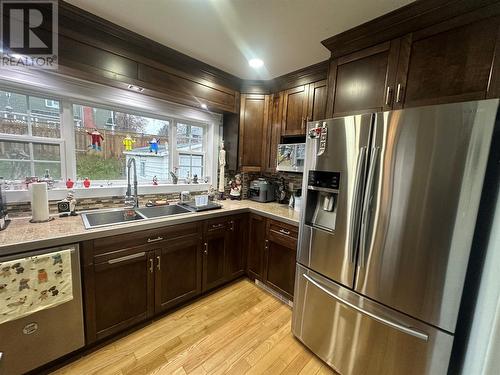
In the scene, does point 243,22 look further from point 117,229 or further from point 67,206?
point 67,206

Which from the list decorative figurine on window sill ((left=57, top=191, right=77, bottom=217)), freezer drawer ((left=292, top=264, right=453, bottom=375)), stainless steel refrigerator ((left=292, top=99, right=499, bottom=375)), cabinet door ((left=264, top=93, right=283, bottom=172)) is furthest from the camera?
cabinet door ((left=264, top=93, right=283, bottom=172))

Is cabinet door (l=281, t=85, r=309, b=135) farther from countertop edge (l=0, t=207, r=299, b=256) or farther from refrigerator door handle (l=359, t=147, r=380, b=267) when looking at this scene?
refrigerator door handle (l=359, t=147, r=380, b=267)

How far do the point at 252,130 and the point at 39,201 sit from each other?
2.09 metres

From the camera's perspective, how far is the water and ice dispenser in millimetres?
1445

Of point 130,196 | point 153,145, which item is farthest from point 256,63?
point 130,196

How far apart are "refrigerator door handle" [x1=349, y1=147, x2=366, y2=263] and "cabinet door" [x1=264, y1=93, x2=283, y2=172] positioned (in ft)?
4.46

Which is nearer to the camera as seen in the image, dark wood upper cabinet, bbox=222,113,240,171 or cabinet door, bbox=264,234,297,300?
cabinet door, bbox=264,234,297,300

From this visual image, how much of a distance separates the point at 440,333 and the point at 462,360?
225 mm

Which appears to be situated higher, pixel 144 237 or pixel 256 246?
pixel 144 237

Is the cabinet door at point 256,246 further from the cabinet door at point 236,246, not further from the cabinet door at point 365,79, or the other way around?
the cabinet door at point 365,79

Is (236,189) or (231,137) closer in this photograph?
(231,137)

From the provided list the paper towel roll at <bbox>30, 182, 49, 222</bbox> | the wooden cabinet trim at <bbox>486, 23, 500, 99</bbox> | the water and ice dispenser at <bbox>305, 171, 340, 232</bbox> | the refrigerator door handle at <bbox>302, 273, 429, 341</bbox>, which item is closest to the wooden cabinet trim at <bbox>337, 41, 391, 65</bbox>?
the wooden cabinet trim at <bbox>486, 23, 500, 99</bbox>

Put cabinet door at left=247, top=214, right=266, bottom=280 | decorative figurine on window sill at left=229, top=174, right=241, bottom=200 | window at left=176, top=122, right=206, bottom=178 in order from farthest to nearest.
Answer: decorative figurine on window sill at left=229, top=174, right=241, bottom=200, window at left=176, top=122, right=206, bottom=178, cabinet door at left=247, top=214, right=266, bottom=280

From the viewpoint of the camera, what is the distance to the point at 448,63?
4.03 feet
